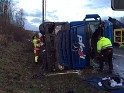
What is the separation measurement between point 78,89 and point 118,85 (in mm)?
1096

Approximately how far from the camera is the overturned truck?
13227 millimetres

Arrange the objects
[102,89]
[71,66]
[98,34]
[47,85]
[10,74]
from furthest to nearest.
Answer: [71,66] < [98,34] < [10,74] < [47,85] < [102,89]

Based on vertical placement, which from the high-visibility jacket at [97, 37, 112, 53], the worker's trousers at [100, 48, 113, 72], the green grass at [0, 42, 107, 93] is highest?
the high-visibility jacket at [97, 37, 112, 53]

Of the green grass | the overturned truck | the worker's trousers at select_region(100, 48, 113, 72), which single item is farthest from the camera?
the overturned truck

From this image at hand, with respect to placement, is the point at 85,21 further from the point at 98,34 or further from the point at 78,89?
the point at 78,89

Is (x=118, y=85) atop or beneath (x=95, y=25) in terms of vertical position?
beneath

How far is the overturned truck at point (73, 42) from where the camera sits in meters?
13.2

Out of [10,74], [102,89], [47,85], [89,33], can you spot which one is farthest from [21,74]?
[102,89]

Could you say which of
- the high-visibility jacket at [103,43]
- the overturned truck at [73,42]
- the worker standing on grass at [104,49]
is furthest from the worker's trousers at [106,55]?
the overturned truck at [73,42]

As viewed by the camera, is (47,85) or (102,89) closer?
(102,89)

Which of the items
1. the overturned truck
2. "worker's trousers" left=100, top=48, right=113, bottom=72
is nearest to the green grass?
"worker's trousers" left=100, top=48, right=113, bottom=72

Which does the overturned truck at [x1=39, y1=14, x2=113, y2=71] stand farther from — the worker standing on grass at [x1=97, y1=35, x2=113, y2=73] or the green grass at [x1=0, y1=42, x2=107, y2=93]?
the green grass at [x1=0, y1=42, x2=107, y2=93]

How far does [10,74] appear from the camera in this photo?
471 inches

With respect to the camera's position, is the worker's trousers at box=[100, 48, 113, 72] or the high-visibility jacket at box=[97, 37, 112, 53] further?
the worker's trousers at box=[100, 48, 113, 72]
